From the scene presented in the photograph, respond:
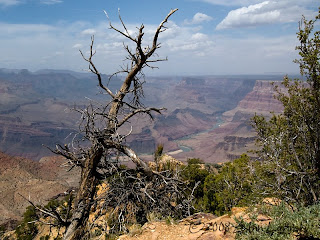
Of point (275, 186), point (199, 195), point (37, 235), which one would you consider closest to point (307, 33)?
point (275, 186)

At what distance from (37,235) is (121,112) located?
26.8 metres

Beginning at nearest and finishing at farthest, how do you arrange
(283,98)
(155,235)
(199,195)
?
(155,235) → (283,98) → (199,195)

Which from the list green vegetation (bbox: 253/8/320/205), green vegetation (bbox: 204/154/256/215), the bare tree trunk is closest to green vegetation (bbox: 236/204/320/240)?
green vegetation (bbox: 253/8/320/205)

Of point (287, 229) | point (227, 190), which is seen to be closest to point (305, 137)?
point (287, 229)

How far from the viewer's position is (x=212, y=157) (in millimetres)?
178750

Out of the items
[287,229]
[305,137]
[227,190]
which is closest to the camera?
[287,229]

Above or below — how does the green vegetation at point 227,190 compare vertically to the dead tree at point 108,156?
below

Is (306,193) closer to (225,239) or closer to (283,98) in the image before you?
(283,98)

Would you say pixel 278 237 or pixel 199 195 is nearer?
pixel 278 237

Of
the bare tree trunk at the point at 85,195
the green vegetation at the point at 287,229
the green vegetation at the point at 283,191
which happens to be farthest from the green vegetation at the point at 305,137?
the bare tree trunk at the point at 85,195

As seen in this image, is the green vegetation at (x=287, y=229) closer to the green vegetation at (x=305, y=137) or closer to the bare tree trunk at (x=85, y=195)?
the green vegetation at (x=305, y=137)

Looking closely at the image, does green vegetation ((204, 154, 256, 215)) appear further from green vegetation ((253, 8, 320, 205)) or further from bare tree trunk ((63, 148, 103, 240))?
bare tree trunk ((63, 148, 103, 240))

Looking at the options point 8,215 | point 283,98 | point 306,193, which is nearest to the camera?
point 306,193

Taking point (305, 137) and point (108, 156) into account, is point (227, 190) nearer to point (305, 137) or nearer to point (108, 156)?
point (305, 137)
